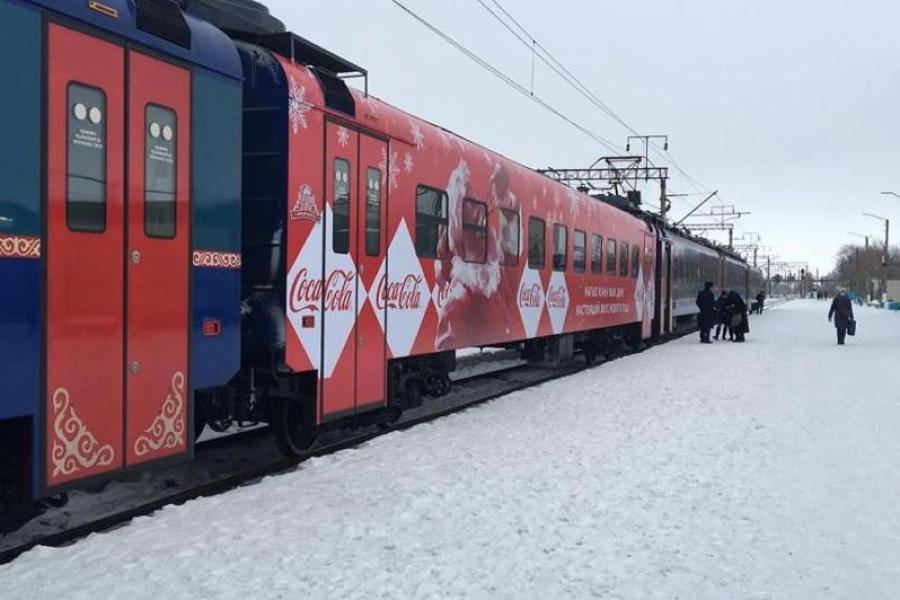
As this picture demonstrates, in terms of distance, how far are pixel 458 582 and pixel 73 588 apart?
1.97 metres

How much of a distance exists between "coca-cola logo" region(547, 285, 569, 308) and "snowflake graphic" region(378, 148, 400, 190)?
18.3 feet

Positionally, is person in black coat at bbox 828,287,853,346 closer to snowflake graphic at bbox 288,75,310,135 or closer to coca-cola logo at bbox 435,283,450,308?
coca-cola logo at bbox 435,283,450,308


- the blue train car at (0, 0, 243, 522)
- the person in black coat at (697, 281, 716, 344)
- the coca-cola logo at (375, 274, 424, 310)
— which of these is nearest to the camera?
the blue train car at (0, 0, 243, 522)

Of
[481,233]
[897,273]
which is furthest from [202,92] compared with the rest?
[897,273]

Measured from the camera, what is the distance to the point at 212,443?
820cm

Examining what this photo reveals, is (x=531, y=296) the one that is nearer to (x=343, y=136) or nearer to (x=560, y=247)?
(x=560, y=247)

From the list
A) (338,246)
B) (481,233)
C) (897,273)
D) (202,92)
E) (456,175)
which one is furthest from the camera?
(897,273)

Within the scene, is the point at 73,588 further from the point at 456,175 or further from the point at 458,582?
the point at 456,175

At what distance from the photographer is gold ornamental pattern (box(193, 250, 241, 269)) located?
5.66m

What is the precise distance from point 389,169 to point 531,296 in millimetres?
4873

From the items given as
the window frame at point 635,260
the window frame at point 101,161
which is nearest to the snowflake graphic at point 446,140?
the window frame at point 101,161

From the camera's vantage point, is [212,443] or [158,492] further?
[212,443]

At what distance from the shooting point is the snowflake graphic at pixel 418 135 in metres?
8.91

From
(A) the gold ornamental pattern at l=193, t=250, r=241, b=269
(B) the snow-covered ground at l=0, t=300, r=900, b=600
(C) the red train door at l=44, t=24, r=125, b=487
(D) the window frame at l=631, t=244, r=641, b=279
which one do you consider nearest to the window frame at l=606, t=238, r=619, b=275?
(D) the window frame at l=631, t=244, r=641, b=279
